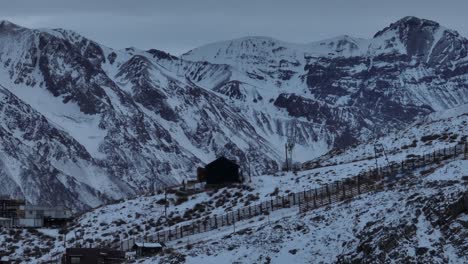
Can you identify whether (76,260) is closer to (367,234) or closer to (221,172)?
(367,234)

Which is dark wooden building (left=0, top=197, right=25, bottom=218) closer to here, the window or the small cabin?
the window

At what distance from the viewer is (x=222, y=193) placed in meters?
104

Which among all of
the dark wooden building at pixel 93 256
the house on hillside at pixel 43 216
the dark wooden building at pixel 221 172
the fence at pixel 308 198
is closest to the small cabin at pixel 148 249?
the dark wooden building at pixel 93 256

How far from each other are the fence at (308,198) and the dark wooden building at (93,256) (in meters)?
8.62

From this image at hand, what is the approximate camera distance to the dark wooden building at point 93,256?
74.8 m

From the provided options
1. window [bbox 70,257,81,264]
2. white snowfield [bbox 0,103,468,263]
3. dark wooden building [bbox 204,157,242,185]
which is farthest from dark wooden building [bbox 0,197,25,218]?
window [bbox 70,257,81,264]

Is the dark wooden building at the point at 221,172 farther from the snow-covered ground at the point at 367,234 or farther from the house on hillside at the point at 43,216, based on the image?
the snow-covered ground at the point at 367,234

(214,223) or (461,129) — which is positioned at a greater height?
(461,129)

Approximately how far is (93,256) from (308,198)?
22244 millimetres

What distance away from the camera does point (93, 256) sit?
247ft

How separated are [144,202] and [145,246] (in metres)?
27.9

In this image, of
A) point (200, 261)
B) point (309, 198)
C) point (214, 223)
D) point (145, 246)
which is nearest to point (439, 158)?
point (309, 198)

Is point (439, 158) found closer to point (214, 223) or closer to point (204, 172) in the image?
point (214, 223)

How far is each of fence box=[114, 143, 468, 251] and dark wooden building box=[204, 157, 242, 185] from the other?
21.3 meters
